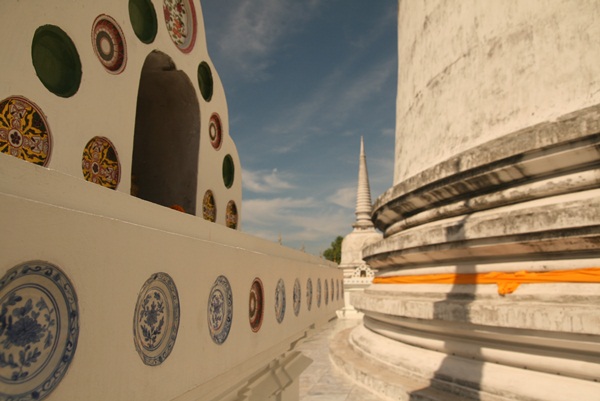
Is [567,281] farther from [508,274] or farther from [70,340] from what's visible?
[70,340]

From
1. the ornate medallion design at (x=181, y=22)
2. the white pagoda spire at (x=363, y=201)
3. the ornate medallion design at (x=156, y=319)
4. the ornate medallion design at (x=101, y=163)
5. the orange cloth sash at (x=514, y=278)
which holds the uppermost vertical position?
the white pagoda spire at (x=363, y=201)

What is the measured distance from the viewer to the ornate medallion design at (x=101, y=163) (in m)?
3.04

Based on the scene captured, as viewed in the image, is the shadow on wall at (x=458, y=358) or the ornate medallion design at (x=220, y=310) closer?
the ornate medallion design at (x=220, y=310)

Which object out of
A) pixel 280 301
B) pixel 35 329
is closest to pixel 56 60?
pixel 35 329

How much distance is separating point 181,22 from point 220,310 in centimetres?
352

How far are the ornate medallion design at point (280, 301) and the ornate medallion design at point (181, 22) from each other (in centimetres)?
280

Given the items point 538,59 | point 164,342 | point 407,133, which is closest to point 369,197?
point 407,133

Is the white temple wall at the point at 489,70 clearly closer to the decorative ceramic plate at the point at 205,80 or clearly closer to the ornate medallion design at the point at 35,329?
the decorative ceramic plate at the point at 205,80

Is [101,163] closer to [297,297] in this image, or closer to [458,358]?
[297,297]

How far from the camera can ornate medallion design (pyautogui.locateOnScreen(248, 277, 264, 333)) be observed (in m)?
3.21

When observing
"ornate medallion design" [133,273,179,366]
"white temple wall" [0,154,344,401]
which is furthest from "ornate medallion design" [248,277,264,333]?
"ornate medallion design" [133,273,179,366]

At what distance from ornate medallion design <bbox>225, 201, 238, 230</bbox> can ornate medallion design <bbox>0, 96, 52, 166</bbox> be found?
3.08 metres

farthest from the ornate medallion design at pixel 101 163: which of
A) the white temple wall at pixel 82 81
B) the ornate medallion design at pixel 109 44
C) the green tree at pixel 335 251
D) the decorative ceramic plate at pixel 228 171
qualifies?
the green tree at pixel 335 251

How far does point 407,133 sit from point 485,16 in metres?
1.82
